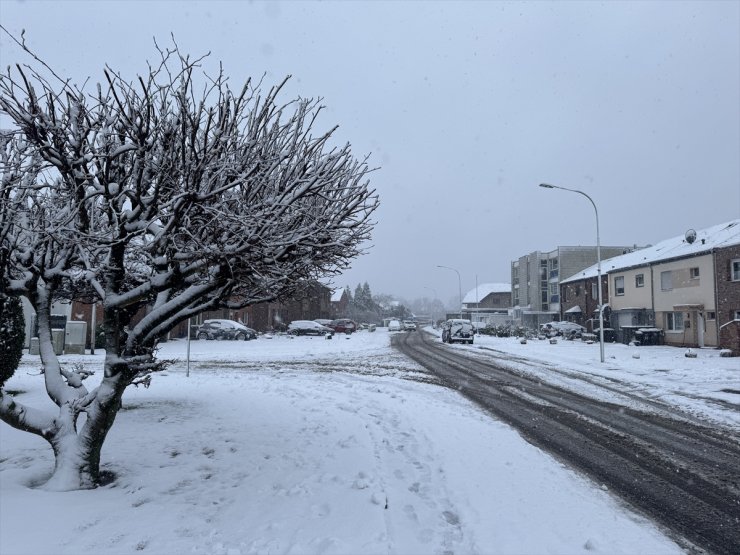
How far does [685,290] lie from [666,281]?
7.09ft

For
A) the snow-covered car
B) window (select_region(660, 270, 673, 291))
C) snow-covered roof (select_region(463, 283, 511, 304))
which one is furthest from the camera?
snow-covered roof (select_region(463, 283, 511, 304))

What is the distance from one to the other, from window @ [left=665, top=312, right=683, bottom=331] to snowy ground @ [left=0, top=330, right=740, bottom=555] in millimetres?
22865

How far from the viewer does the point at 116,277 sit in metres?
4.97

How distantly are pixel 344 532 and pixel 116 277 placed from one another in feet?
11.0

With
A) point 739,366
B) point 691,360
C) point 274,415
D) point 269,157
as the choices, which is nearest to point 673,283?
point 691,360

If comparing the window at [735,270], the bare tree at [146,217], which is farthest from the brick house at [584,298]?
the bare tree at [146,217]

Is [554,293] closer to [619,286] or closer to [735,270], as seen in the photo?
[619,286]

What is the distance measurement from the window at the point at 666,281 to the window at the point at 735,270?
511 cm

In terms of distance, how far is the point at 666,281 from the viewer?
30.5 m

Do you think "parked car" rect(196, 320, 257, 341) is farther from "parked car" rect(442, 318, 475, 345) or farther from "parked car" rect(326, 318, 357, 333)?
"parked car" rect(326, 318, 357, 333)

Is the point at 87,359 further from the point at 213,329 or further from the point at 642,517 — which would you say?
the point at 642,517

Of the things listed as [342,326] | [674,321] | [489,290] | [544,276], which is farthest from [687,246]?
[489,290]

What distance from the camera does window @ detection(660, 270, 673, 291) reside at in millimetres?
30016

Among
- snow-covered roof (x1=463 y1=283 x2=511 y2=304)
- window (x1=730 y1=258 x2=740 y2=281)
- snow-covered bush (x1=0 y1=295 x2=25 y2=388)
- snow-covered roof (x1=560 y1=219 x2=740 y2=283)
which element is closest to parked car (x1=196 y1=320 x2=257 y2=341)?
snow-covered bush (x1=0 y1=295 x2=25 y2=388)
